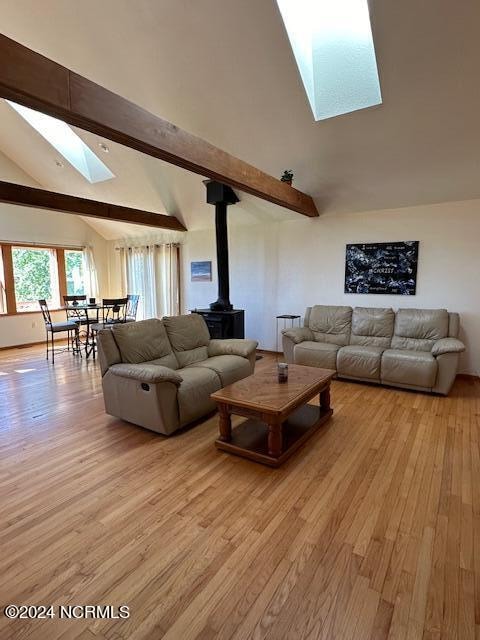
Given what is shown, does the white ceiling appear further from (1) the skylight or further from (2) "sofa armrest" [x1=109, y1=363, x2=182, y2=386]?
(2) "sofa armrest" [x1=109, y1=363, x2=182, y2=386]

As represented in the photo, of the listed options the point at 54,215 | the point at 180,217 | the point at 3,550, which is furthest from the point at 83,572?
the point at 54,215

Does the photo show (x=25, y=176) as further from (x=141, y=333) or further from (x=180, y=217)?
(x=141, y=333)

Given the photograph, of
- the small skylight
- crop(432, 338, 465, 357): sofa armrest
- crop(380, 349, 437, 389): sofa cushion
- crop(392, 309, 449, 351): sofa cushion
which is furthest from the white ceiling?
crop(380, 349, 437, 389): sofa cushion

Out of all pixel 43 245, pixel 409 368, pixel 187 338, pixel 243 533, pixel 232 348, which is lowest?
pixel 243 533

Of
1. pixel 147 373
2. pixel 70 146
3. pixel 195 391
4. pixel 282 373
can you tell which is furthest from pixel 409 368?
pixel 70 146

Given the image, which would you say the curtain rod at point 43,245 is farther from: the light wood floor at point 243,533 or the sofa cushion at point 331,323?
the sofa cushion at point 331,323

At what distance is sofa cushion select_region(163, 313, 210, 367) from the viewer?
3.57m

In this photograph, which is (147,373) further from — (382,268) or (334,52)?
(382,268)

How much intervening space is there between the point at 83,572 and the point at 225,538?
25.9 inches

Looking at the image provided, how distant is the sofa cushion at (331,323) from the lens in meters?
4.68

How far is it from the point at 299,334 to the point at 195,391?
7.19ft

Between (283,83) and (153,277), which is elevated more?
(283,83)

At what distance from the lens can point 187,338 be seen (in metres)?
3.71

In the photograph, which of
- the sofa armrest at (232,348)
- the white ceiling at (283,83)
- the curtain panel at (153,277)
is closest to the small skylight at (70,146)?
the white ceiling at (283,83)
